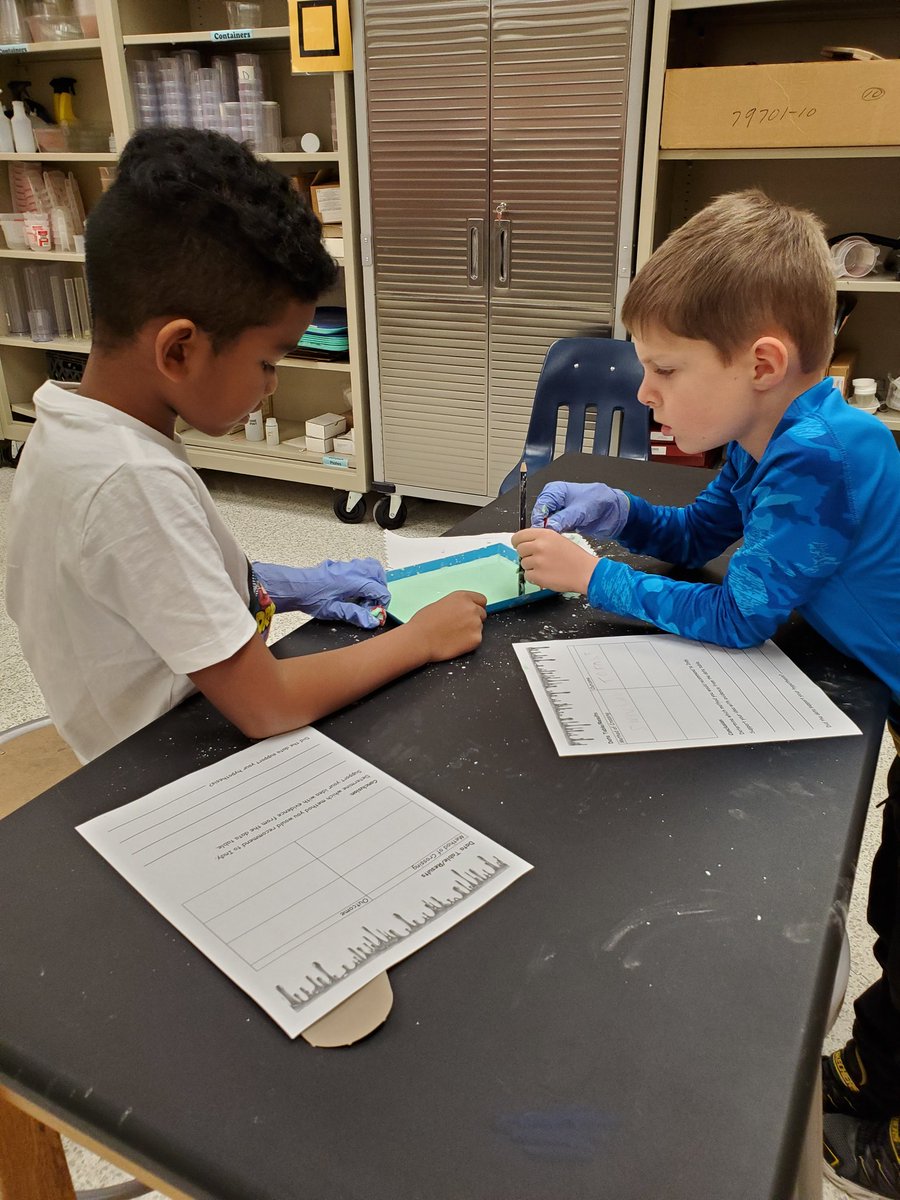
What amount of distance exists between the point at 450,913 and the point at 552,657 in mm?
381

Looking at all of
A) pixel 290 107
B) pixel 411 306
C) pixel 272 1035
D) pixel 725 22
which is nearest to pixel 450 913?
pixel 272 1035

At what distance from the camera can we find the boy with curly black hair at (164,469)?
2.40 ft

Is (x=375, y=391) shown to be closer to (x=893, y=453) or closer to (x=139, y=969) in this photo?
(x=893, y=453)

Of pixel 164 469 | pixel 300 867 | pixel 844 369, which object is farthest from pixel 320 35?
pixel 300 867

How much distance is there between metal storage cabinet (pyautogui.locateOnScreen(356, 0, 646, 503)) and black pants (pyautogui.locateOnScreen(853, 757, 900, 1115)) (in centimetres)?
186

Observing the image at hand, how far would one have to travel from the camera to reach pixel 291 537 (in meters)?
3.00

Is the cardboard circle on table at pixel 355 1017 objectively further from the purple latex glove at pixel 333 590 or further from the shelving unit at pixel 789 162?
the shelving unit at pixel 789 162

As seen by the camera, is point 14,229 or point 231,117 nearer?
point 231,117

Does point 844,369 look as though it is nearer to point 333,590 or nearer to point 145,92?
point 333,590

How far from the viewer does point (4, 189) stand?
3525 millimetres

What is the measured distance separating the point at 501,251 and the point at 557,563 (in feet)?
6.29

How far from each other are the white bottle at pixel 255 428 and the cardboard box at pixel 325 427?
0.26 m

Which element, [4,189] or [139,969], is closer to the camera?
[139,969]

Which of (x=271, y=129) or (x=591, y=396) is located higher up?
(x=271, y=129)
